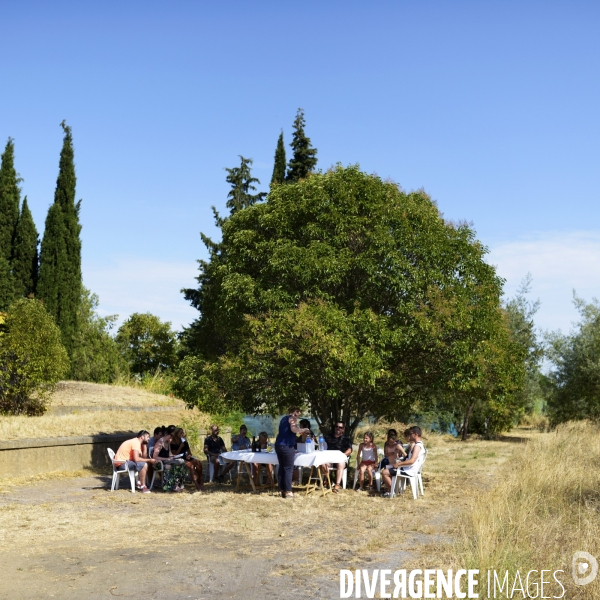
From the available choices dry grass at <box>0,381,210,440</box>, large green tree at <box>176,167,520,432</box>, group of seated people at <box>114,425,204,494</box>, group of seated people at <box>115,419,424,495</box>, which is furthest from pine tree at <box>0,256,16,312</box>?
group of seated people at <box>114,425,204,494</box>

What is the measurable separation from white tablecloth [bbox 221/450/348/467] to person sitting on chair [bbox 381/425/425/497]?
3.00ft

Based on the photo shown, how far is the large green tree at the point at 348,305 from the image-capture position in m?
13.6

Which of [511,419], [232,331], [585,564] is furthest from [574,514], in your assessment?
[511,419]

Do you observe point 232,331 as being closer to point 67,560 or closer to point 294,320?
point 294,320

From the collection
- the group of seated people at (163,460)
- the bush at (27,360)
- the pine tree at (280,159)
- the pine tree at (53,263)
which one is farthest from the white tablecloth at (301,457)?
the pine tree at (280,159)

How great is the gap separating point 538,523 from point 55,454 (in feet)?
35.6

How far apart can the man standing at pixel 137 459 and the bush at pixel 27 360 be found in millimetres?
5660

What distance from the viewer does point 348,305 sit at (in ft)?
48.0

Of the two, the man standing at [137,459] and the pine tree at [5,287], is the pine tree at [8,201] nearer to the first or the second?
the pine tree at [5,287]

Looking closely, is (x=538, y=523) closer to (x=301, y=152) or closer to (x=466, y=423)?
(x=466, y=423)

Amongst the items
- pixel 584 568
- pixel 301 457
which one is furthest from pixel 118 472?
pixel 584 568

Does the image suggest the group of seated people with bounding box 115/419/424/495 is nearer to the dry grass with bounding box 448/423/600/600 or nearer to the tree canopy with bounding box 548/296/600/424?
the dry grass with bounding box 448/423/600/600

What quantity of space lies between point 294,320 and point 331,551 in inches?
216

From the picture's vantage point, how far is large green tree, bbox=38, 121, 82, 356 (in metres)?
31.2
